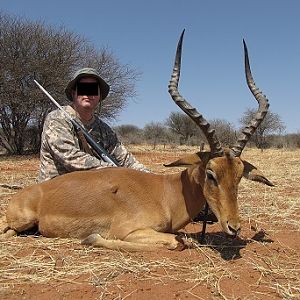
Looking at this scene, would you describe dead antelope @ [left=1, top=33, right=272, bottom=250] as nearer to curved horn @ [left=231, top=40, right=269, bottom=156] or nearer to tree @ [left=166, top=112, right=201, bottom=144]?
curved horn @ [left=231, top=40, right=269, bottom=156]

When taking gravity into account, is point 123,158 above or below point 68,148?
below

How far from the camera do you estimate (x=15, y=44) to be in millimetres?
27578

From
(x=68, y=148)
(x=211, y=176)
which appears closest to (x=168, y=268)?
(x=211, y=176)

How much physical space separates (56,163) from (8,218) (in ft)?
4.25

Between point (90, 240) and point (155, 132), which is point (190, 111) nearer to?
point (90, 240)

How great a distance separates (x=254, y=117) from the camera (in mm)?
Answer: 5402

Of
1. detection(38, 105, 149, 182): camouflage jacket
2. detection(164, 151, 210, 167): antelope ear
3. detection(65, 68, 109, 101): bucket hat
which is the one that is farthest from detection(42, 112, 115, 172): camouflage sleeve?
detection(164, 151, 210, 167): antelope ear

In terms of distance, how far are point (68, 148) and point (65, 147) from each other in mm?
47

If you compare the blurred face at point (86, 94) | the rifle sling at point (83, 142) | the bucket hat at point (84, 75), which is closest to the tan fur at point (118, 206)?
the rifle sling at point (83, 142)

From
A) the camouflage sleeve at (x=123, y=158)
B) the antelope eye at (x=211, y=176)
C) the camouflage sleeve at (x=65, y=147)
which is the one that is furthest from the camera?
the camouflage sleeve at (x=123, y=158)

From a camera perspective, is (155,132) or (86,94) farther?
(155,132)

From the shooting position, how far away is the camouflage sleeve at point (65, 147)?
6.40 meters

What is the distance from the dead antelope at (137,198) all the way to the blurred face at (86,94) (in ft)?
4.85

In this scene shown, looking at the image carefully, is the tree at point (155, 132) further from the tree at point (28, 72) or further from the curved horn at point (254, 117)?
the curved horn at point (254, 117)
